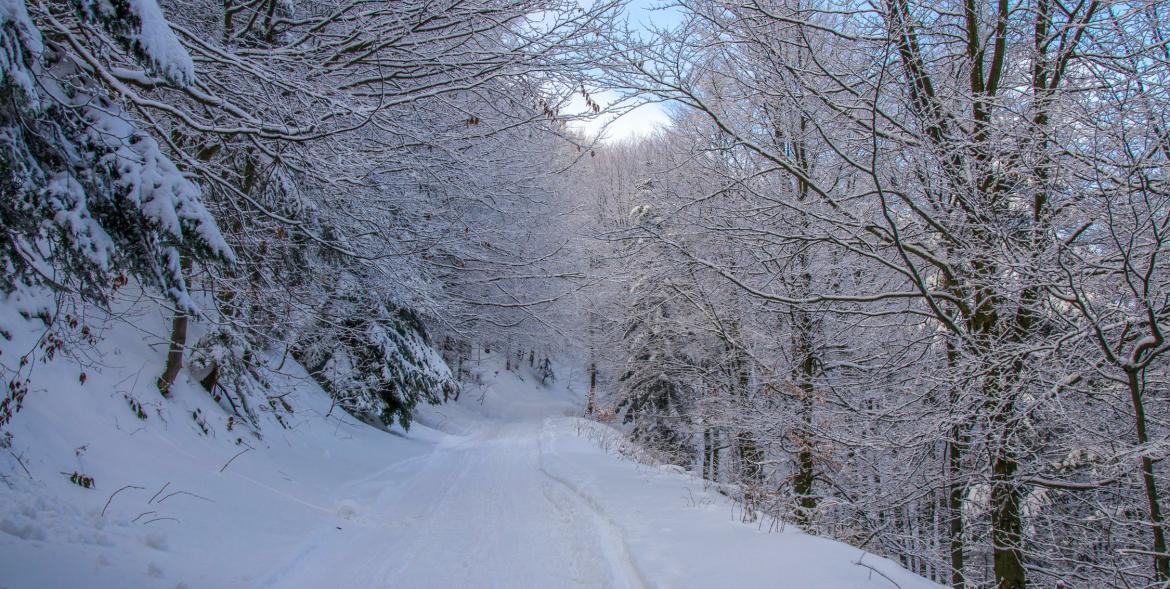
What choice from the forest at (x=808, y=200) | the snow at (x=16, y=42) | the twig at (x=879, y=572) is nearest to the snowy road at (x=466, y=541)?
the twig at (x=879, y=572)

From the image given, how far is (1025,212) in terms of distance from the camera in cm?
410

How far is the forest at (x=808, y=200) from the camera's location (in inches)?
118

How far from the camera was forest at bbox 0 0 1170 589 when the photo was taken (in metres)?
2.99

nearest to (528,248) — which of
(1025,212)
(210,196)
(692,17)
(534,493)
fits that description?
(534,493)

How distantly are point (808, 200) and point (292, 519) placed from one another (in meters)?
5.74

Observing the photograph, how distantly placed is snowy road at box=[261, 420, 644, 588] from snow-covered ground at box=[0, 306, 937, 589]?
2 centimetres

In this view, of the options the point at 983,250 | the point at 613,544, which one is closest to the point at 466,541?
the point at 613,544

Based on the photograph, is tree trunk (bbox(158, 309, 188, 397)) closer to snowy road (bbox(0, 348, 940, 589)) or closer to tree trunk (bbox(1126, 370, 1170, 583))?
snowy road (bbox(0, 348, 940, 589))

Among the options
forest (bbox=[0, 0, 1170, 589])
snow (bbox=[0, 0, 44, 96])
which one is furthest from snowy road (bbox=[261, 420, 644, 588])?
snow (bbox=[0, 0, 44, 96])

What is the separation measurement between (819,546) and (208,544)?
14.8 ft

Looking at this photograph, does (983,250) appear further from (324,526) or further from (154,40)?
(324,526)

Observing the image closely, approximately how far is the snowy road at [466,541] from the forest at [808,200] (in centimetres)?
195

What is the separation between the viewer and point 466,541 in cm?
554

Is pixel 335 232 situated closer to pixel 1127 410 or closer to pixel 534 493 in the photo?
pixel 534 493
